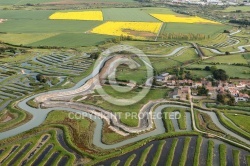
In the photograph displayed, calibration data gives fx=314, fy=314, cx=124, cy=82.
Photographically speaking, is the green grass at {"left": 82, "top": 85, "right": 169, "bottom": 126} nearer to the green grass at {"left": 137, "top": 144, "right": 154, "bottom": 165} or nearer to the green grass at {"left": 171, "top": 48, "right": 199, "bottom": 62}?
the green grass at {"left": 137, "top": 144, "right": 154, "bottom": 165}

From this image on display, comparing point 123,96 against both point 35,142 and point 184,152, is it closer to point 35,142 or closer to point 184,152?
point 35,142

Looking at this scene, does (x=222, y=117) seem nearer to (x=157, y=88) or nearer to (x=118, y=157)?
(x=157, y=88)

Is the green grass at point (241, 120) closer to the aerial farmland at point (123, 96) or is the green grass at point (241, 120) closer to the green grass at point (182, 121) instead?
the aerial farmland at point (123, 96)

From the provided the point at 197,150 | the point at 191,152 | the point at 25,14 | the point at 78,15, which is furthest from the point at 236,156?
the point at 25,14

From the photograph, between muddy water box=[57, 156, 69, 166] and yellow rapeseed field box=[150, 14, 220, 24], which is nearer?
muddy water box=[57, 156, 69, 166]

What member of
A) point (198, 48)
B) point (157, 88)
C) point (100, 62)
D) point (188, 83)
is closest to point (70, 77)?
point (100, 62)

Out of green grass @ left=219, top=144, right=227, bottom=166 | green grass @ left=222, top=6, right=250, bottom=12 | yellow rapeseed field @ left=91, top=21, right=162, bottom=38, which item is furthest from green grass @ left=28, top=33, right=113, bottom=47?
green grass @ left=222, top=6, right=250, bottom=12

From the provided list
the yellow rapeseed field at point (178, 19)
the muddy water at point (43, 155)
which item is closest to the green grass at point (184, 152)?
the muddy water at point (43, 155)
